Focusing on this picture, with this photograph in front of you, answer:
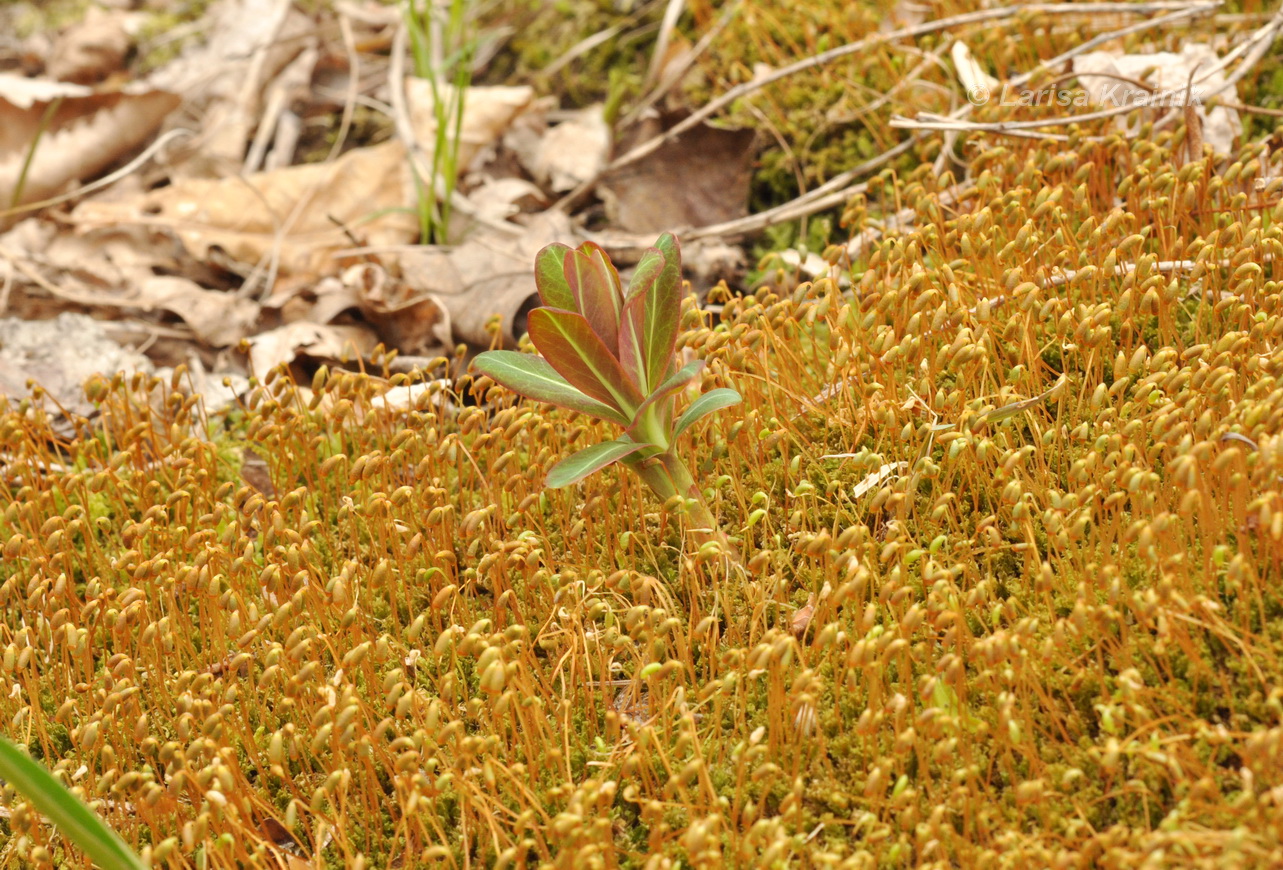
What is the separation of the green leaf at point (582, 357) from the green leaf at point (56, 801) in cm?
101

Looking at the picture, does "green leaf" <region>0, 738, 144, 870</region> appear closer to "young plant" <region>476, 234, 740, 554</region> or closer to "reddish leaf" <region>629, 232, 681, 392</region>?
"young plant" <region>476, 234, 740, 554</region>

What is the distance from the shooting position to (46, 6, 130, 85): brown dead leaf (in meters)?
5.12

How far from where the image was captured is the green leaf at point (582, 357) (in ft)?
6.31

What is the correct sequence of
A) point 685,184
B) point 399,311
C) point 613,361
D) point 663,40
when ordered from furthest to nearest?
point 663,40
point 685,184
point 399,311
point 613,361

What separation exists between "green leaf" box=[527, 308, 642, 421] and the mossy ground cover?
0.21m

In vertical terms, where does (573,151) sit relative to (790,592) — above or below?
above

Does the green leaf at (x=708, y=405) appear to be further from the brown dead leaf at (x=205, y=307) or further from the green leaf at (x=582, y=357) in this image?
the brown dead leaf at (x=205, y=307)

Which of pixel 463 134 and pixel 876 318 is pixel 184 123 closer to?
pixel 463 134

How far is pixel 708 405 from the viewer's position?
75.9 inches

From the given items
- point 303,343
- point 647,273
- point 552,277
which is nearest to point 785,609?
point 647,273

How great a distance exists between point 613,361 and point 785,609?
569mm

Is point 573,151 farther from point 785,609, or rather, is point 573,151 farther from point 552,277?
point 785,609

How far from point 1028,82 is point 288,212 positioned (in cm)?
264

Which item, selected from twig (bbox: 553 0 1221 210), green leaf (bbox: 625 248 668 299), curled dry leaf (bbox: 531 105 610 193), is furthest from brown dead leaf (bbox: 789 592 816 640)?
curled dry leaf (bbox: 531 105 610 193)
